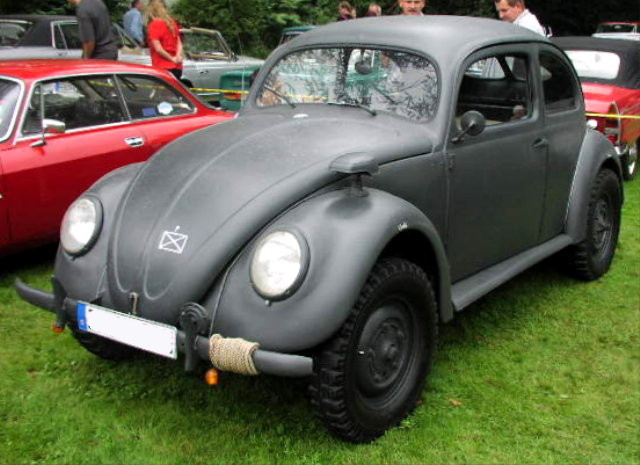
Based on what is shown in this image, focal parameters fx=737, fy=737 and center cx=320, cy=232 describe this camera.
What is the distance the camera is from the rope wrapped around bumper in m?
2.69

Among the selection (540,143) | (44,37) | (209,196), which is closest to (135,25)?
(44,37)

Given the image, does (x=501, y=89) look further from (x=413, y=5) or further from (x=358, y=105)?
(x=413, y=5)

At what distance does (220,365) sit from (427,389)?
4.26ft

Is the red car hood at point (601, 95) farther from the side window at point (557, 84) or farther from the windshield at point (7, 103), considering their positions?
the windshield at point (7, 103)

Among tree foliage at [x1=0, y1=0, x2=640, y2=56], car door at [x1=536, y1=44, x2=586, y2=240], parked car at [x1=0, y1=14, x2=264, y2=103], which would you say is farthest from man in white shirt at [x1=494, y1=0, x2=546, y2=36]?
tree foliage at [x1=0, y1=0, x2=640, y2=56]

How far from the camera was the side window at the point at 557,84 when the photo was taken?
4.55 metres

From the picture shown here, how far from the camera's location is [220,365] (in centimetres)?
274

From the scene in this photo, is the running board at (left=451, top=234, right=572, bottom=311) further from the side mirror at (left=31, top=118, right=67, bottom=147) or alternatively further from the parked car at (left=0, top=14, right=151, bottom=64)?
the parked car at (left=0, top=14, right=151, bottom=64)

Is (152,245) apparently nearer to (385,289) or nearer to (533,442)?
(385,289)

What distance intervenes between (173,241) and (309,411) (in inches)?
41.1

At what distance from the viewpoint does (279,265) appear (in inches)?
110

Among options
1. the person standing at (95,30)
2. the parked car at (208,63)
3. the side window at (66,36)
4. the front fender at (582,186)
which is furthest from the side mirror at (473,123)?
the side window at (66,36)

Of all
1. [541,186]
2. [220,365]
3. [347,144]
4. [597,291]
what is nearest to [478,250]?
[541,186]

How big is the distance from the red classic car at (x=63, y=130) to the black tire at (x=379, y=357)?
2745 mm
